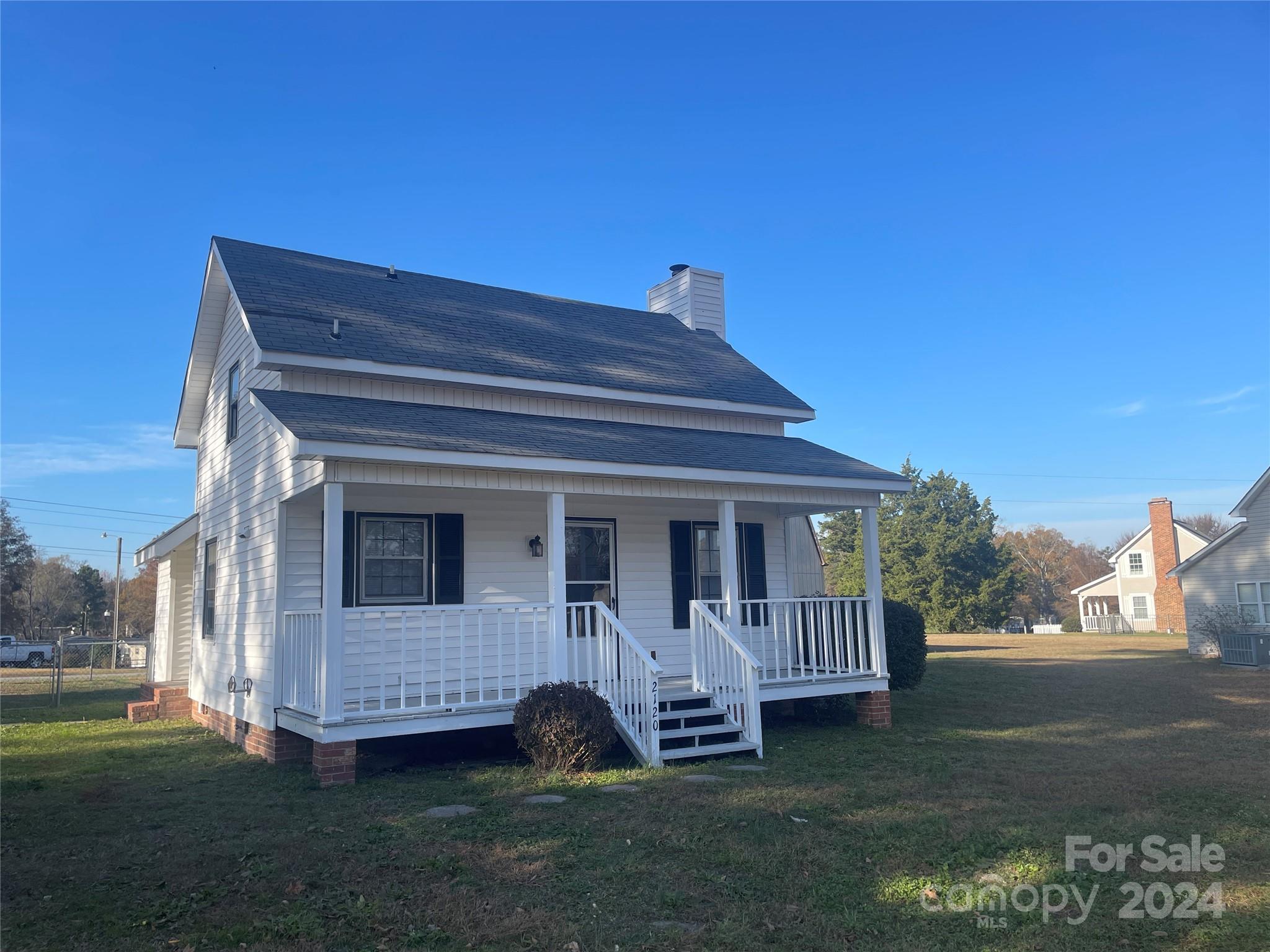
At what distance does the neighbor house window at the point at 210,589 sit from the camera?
13.3m

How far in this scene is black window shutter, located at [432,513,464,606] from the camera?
10.2 metres

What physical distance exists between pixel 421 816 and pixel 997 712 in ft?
30.9

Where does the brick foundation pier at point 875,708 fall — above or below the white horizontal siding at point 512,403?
below

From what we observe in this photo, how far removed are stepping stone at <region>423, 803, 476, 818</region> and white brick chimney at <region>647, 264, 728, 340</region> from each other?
11.4 m

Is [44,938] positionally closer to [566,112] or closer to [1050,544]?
[566,112]

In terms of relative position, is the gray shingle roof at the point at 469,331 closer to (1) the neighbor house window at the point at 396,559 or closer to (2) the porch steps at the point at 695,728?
(1) the neighbor house window at the point at 396,559

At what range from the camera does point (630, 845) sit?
588 cm

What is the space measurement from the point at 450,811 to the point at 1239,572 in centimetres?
2744

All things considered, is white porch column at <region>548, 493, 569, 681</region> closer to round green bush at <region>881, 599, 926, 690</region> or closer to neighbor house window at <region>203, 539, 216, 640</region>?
round green bush at <region>881, 599, 926, 690</region>

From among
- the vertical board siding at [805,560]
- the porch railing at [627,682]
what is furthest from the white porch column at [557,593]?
the vertical board siding at [805,560]

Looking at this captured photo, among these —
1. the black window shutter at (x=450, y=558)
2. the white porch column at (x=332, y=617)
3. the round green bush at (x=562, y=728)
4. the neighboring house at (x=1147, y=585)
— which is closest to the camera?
the white porch column at (x=332, y=617)

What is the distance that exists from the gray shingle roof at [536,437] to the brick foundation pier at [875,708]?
2.97 metres

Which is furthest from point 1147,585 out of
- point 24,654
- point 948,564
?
point 24,654

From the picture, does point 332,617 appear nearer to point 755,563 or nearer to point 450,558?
point 450,558
